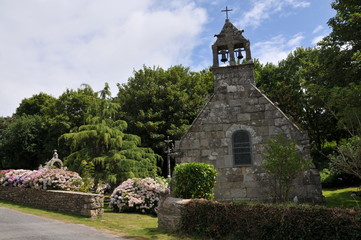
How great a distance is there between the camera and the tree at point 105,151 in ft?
49.4

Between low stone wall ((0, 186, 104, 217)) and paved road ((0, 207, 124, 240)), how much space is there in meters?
1.34

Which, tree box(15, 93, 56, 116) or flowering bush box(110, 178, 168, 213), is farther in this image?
tree box(15, 93, 56, 116)

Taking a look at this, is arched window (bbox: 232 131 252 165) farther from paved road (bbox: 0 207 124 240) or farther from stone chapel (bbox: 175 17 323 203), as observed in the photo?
paved road (bbox: 0 207 124 240)

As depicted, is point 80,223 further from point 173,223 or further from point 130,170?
point 130,170

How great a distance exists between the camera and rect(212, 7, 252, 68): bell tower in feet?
37.2

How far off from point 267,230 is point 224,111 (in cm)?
540

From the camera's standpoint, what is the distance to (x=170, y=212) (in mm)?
7938

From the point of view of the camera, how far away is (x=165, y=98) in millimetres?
25078

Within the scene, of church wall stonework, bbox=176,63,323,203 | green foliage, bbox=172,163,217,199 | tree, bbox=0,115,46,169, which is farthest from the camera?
tree, bbox=0,115,46,169

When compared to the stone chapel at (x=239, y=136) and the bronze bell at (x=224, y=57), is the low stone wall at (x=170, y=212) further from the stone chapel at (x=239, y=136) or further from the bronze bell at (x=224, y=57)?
the bronze bell at (x=224, y=57)

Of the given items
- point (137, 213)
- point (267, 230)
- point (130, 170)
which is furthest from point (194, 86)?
point (267, 230)

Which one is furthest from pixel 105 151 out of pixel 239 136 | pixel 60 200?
pixel 239 136

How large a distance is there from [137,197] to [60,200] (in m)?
3.40

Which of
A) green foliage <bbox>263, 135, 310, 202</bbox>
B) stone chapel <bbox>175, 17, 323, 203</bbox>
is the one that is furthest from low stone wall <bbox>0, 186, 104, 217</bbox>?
green foliage <bbox>263, 135, 310, 202</bbox>
